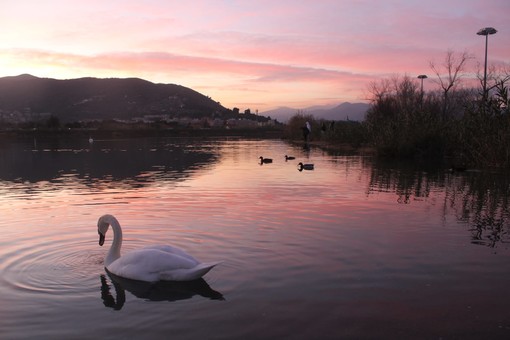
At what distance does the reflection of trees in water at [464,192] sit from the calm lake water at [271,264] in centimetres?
10

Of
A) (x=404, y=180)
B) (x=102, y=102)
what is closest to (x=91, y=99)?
(x=102, y=102)

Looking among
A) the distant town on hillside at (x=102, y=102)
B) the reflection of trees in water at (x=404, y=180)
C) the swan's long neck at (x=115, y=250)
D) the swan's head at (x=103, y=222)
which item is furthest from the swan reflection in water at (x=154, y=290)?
the distant town on hillside at (x=102, y=102)

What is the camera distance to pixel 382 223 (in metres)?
11.4

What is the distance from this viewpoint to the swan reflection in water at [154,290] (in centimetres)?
679

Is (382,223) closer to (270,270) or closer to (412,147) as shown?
(270,270)

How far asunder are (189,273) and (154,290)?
0.70 m

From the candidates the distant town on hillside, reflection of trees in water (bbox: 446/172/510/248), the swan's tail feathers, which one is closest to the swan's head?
the swan's tail feathers

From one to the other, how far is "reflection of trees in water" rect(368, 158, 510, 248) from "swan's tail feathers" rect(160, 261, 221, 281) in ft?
18.7

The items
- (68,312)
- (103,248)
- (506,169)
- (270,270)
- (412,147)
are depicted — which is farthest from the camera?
(412,147)

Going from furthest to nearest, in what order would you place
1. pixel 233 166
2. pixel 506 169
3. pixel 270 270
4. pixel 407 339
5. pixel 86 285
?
pixel 233 166, pixel 506 169, pixel 270 270, pixel 86 285, pixel 407 339

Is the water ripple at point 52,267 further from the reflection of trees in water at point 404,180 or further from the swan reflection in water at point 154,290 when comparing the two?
the reflection of trees in water at point 404,180

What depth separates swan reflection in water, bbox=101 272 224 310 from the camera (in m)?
6.79

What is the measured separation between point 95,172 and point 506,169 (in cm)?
1889

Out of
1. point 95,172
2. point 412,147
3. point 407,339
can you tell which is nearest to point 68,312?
point 407,339
